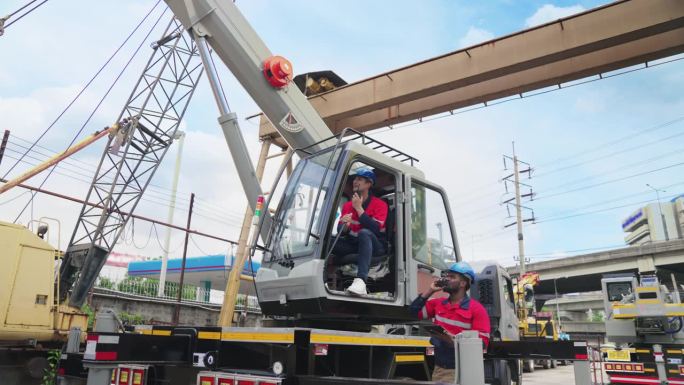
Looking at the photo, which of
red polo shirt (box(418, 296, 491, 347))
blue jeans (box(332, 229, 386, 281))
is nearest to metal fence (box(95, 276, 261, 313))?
blue jeans (box(332, 229, 386, 281))

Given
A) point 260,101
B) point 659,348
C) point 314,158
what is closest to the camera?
point 314,158

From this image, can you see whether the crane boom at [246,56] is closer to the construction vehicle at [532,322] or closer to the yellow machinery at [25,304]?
the yellow machinery at [25,304]

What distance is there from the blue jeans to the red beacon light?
256 centimetres

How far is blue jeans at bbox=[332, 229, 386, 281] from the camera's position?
14.9ft

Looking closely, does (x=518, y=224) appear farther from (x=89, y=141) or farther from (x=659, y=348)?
(x=89, y=141)

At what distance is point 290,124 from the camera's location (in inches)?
254

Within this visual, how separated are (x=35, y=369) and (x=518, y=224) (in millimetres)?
34480

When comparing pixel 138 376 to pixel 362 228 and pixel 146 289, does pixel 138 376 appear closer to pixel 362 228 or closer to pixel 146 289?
pixel 362 228

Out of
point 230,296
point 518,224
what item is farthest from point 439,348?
point 518,224

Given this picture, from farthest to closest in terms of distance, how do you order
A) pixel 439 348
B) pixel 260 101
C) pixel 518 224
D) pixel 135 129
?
pixel 518 224 → pixel 135 129 → pixel 260 101 → pixel 439 348

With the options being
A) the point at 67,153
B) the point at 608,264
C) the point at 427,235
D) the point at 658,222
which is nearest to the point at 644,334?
the point at 427,235

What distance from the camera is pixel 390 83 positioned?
10.5m

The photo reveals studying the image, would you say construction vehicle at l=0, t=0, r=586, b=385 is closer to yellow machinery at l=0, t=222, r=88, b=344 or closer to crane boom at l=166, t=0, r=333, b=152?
crane boom at l=166, t=0, r=333, b=152

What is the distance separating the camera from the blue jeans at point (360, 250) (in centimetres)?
454
